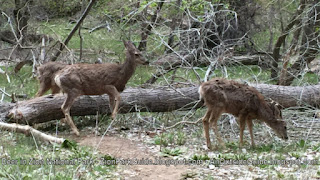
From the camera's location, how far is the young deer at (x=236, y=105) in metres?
7.66

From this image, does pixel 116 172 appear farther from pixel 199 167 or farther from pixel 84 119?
pixel 84 119

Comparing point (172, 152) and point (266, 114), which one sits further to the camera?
point (266, 114)

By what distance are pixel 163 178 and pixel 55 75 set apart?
4.20 m

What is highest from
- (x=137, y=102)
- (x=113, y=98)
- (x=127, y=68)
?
(x=127, y=68)

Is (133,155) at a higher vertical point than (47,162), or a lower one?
lower

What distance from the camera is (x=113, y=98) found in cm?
913

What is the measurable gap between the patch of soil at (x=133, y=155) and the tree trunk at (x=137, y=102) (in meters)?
0.98

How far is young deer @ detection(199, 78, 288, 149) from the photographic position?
25.1ft

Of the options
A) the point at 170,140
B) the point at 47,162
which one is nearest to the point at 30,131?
the point at 47,162

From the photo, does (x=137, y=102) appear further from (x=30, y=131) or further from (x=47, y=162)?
(x=47, y=162)

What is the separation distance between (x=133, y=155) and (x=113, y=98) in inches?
90.3

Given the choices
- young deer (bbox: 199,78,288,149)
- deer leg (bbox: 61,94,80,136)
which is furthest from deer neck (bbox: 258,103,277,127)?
deer leg (bbox: 61,94,80,136)

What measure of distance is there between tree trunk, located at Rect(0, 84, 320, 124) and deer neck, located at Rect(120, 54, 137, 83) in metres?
0.55


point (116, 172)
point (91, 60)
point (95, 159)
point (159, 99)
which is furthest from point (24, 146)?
point (91, 60)
